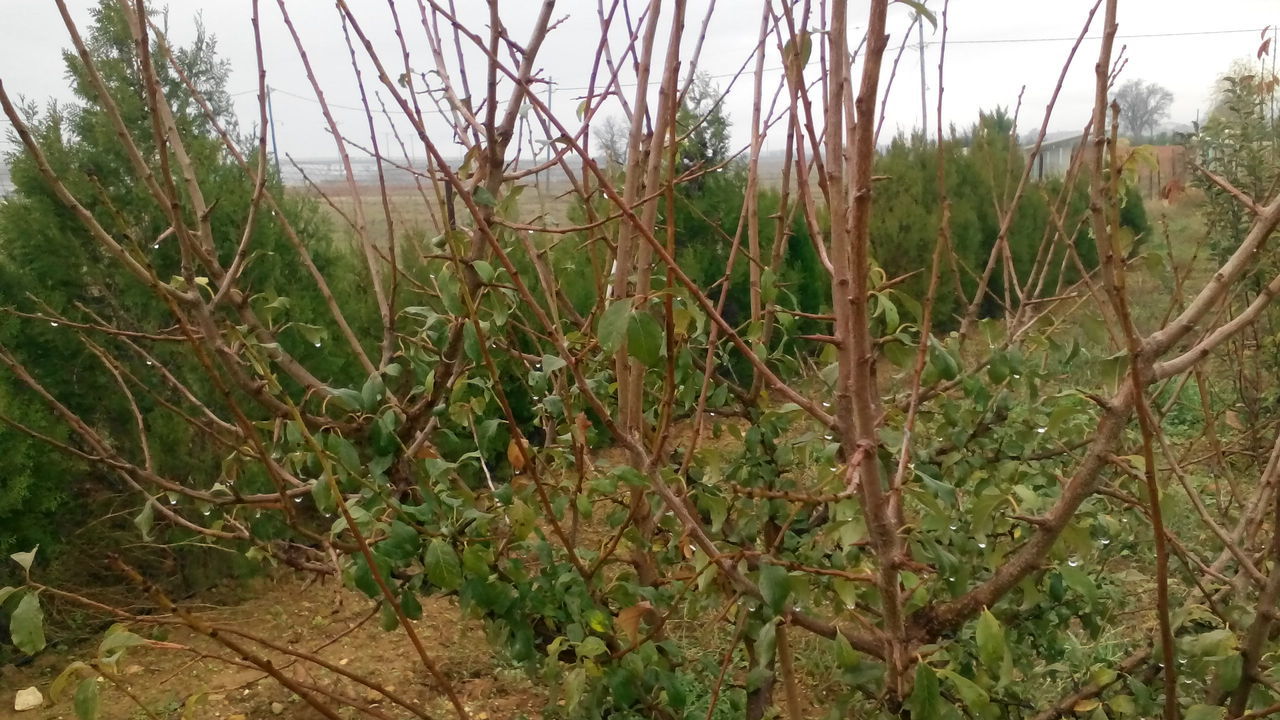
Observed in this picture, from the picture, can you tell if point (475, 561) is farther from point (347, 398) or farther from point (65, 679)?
point (65, 679)

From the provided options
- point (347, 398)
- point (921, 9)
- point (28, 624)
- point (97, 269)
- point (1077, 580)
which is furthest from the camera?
point (97, 269)

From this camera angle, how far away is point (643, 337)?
0.91 m

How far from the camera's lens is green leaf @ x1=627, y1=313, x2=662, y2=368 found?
906 millimetres

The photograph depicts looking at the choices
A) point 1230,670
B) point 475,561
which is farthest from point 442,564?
point 1230,670

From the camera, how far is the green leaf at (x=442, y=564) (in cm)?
117

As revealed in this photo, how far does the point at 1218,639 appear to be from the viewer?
0.96 m

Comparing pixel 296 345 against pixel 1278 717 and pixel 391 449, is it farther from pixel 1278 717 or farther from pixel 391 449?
pixel 1278 717

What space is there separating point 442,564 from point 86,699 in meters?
0.42

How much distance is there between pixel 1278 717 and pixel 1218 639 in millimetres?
408

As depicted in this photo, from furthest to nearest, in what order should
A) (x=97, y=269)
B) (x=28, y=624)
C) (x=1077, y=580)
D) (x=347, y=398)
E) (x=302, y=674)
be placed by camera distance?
(x=97, y=269) → (x=302, y=674) → (x=347, y=398) → (x=1077, y=580) → (x=28, y=624)

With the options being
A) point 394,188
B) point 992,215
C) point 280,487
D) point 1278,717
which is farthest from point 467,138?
point 992,215

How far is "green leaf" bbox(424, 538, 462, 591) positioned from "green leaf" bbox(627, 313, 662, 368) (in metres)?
0.46

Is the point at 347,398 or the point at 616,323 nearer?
the point at 616,323

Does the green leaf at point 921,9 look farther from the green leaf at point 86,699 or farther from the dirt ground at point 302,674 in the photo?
the dirt ground at point 302,674
